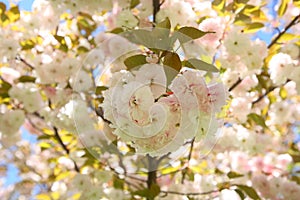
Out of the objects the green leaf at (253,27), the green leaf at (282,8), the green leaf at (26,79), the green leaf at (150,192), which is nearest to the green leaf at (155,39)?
the green leaf at (150,192)

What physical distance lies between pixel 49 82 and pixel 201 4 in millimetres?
789

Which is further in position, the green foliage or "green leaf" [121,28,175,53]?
the green foliage

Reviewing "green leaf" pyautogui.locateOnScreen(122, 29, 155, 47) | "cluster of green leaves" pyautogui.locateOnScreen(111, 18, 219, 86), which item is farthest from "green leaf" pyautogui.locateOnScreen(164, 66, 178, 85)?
"green leaf" pyautogui.locateOnScreen(122, 29, 155, 47)

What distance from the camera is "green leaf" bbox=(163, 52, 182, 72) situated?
98cm

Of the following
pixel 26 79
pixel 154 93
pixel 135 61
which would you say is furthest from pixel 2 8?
pixel 154 93

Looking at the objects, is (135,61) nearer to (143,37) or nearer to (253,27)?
(143,37)

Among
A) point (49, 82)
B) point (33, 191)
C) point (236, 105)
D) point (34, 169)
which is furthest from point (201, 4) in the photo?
point (33, 191)

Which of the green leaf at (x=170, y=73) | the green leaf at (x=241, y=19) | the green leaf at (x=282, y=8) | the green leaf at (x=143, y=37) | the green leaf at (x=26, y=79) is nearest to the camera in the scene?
the green leaf at (x=170, y=73)

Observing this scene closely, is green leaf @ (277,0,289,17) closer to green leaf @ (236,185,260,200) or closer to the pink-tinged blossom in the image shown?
the pink-tinged blossom

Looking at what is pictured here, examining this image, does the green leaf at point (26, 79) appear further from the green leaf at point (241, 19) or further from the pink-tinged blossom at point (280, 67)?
the pink-tinged blossom at point (280, 67)

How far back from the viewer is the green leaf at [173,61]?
98 cm

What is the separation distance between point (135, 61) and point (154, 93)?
0.40ft

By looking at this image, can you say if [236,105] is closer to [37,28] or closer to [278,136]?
[278,136]

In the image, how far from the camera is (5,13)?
2.22 meters
